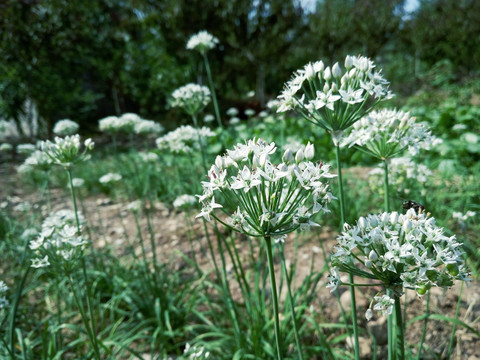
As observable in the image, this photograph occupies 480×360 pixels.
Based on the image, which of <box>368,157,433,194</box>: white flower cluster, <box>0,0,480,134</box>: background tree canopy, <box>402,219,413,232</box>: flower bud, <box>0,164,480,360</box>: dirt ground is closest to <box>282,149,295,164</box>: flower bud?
<box>402,219,413,232</box>: flower bud

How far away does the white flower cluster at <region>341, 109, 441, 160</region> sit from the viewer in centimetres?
152

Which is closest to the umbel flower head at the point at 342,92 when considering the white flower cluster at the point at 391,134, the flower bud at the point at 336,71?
the flower bud at the point at 336,71

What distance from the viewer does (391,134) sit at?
1.60 metres

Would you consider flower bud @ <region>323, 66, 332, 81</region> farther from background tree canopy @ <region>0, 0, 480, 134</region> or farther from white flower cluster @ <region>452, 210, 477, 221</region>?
background tree canopy @ <region>0, 0, 480, 134</region>

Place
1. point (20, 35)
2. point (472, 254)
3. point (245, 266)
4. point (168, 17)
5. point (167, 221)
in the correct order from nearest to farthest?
point (472, 254)
point (245, 266)
point (167, 221)
point (20, 35)
point (168, 17)

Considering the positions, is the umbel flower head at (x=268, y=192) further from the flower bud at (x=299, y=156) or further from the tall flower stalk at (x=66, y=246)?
the tall flower stalk at (x=66, y=246)

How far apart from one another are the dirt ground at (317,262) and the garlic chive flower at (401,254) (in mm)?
648

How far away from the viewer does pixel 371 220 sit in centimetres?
109

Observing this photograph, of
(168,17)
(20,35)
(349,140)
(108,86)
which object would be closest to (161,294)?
(349,140)

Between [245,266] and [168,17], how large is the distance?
11458 millimetres

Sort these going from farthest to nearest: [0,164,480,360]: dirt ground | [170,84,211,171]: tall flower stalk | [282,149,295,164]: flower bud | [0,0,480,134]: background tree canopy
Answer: [0,0,480,134]: background tree canopy
[170,84,211,171]: tall flower stalk
[0,164,480,360]: dirt ground
[282,149,295,164]: flower bud

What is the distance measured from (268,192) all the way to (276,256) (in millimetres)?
2279

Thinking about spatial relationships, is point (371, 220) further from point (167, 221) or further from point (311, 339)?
point (167, 221)

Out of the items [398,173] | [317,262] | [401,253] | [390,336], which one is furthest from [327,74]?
[317,262]
